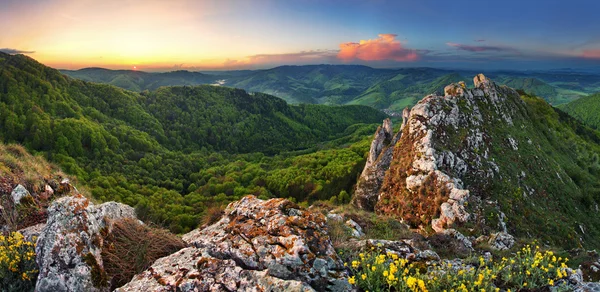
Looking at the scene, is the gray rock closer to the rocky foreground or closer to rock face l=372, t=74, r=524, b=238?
the rocky foreground

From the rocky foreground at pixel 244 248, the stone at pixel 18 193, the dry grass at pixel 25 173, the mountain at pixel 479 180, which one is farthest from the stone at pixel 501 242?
the dry grass at pixel 25 173

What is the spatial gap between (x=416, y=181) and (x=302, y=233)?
19.5 metres

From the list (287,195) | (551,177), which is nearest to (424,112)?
(551,177)

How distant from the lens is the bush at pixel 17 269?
27.3 feet

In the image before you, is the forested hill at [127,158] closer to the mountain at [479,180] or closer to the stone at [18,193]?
the mountain at [479,180]

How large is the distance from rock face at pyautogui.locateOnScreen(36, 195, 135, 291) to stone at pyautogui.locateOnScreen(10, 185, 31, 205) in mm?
6064

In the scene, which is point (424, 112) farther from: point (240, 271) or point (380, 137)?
point (240, 271)

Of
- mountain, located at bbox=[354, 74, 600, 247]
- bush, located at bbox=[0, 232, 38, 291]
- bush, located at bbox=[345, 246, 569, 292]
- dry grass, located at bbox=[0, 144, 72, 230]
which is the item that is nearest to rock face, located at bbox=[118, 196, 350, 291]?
bush, located at bbox=[345, 246, 569, 292]

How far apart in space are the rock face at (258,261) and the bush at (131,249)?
76 centimetres

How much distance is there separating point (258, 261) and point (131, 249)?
4641mm

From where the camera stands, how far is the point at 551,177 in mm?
32000

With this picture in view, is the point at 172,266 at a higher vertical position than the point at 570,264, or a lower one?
higher

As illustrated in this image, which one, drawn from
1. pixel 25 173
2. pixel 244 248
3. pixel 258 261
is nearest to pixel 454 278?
pixel 258 261

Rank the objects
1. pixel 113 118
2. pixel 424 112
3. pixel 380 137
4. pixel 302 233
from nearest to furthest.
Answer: pixel 302 233 < pixel 424 112 < pixel 380 137 < pixel 113 118
